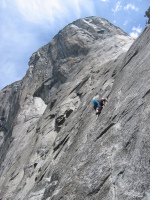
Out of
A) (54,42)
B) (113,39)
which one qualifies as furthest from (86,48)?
(54,42)

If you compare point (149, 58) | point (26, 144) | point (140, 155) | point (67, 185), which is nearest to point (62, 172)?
point (67, 185)

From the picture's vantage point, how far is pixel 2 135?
5381 cm

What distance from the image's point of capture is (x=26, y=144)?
29438 mm

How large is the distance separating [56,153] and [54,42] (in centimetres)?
4111

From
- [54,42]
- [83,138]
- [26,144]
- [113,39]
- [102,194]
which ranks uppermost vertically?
[54,42]

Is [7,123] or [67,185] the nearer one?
[67,185]

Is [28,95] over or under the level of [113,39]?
over

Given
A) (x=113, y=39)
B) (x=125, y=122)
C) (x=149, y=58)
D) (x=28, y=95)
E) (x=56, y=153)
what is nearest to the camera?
(x=125, y=122)

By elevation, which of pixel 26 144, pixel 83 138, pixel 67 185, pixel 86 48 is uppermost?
pixel 86 48

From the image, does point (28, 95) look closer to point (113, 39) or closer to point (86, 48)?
point (86, 48)

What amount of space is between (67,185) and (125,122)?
382cm

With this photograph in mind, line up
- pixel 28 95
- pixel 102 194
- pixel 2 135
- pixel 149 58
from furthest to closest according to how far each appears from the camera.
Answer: pixel 2 135 → pixel 28 95 → pixel 149 58 → pixel 102 194

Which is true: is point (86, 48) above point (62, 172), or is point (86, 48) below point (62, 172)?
above

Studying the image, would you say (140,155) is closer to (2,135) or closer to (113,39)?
(113,39)
